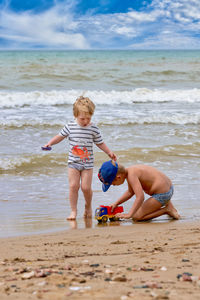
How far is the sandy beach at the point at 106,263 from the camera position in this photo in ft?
7.80

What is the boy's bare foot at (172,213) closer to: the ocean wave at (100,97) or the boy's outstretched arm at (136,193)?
the boy's outstretched arm at (136,193)

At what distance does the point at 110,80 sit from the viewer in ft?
72.6

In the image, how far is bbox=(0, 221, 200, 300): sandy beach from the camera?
7.80ft

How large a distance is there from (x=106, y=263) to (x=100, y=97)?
14.0 m

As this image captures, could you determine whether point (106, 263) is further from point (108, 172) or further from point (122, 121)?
point (122, 121)

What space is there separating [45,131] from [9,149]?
205 centimetres

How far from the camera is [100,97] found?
55.0ft

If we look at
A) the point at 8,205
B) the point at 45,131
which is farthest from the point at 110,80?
the point at 8,205

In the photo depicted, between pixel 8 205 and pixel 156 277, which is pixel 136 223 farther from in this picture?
pixel 156 277

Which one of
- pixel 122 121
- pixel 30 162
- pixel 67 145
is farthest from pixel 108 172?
pixel 122 121

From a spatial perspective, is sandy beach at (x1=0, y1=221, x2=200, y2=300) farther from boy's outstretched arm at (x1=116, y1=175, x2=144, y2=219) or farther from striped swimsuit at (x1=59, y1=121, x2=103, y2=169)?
striped swimsuit at (x1=59, y1=121, x2=103, y2=169)

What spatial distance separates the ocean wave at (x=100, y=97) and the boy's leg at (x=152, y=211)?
33.9ft

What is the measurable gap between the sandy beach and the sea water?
1.91 feet

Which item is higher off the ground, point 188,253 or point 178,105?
point 178,105
